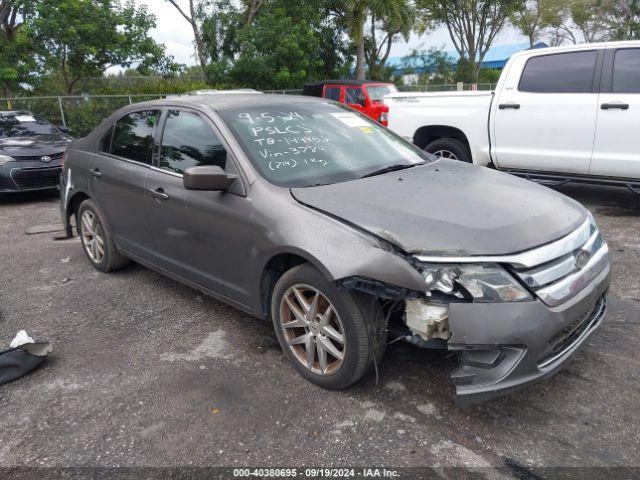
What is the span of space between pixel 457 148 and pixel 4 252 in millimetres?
5760

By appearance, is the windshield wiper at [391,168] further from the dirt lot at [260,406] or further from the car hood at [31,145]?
the car hood at [31,145]

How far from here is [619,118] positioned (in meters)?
5.85

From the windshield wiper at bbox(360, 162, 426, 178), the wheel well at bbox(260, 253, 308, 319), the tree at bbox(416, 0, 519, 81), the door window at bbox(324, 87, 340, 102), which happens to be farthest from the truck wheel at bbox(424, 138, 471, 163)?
the tree at bbox(416, 0, 519, 81)

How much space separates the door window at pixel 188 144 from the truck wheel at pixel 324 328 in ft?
3.37

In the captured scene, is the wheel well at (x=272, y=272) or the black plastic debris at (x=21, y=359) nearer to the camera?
Answer: the wheel well at (x=272, y=272)

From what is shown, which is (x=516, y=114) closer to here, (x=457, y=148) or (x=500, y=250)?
(x=457, y=148)

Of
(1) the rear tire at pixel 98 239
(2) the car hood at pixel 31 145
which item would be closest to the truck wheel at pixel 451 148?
(1) the rear tire at pixel 98 239

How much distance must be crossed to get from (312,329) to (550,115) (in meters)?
4.81

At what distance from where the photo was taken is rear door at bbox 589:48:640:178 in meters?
5.79

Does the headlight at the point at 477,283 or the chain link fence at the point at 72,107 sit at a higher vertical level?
the chain link fence at the point at 72,107

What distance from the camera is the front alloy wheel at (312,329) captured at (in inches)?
114

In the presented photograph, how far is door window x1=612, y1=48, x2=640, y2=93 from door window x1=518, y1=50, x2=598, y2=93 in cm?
25

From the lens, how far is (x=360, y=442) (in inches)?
103

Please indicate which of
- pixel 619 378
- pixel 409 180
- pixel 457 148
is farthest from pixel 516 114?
pixel 619 378
